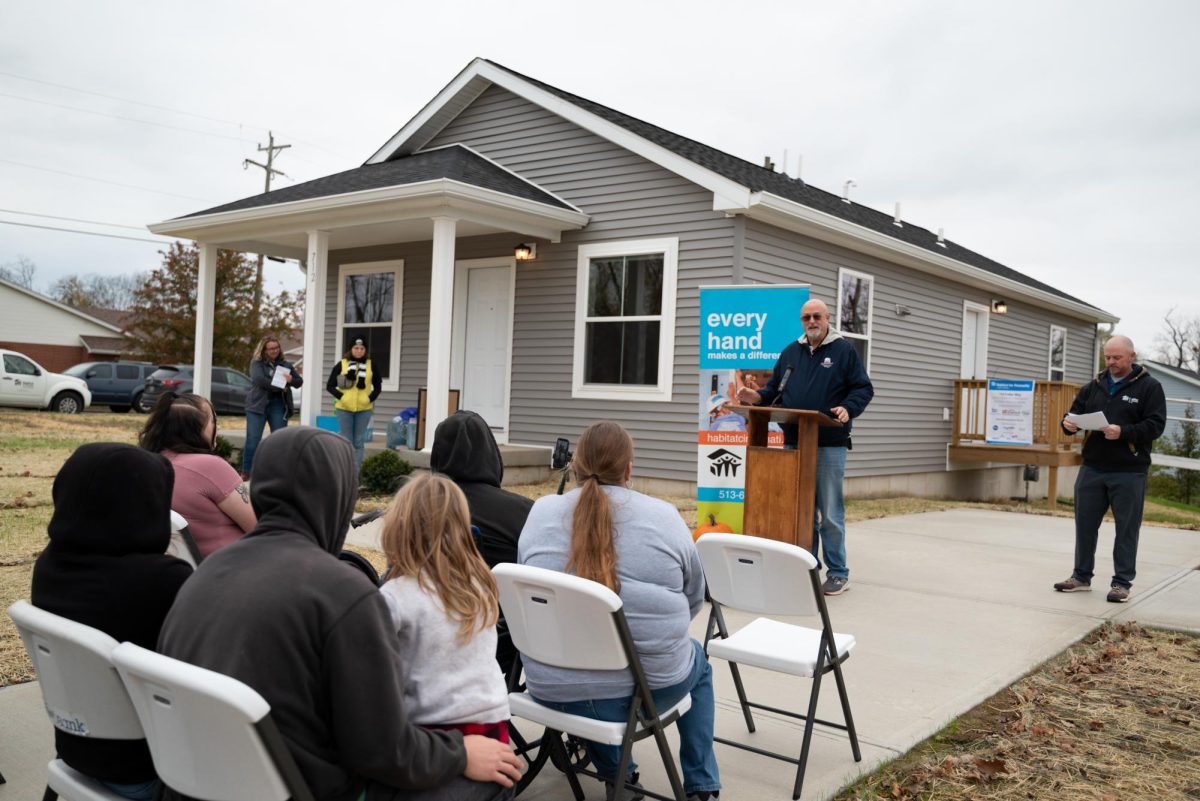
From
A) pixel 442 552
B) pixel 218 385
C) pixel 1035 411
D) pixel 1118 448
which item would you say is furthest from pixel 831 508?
pixel 218 385

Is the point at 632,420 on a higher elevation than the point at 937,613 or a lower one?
higher

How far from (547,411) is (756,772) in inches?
319

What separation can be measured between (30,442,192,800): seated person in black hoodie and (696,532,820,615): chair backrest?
1767 millimetres

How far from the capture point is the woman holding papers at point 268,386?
379 inches

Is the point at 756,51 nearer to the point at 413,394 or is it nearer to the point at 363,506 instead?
the point at 413,394

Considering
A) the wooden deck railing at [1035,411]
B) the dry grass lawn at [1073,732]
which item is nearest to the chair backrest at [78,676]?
the dry grass lawn at [1073,732]

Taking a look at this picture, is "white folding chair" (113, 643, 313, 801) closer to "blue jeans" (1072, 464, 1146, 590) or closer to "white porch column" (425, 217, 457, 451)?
"blue jeans" (1072, 464, 1146, 590)

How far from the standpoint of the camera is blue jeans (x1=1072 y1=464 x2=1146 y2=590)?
19.7 ft

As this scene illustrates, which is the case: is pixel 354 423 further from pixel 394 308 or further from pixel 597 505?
pixel 597 505

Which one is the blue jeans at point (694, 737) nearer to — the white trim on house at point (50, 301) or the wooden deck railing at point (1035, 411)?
the wooden deck railing at point (1035, 411)

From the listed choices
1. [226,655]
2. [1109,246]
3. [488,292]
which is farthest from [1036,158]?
[226,655]

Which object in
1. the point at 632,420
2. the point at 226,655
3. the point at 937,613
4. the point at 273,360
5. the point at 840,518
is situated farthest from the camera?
the point at 632,420

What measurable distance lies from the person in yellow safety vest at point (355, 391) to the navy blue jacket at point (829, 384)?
510cm

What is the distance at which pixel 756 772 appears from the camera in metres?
3.21
